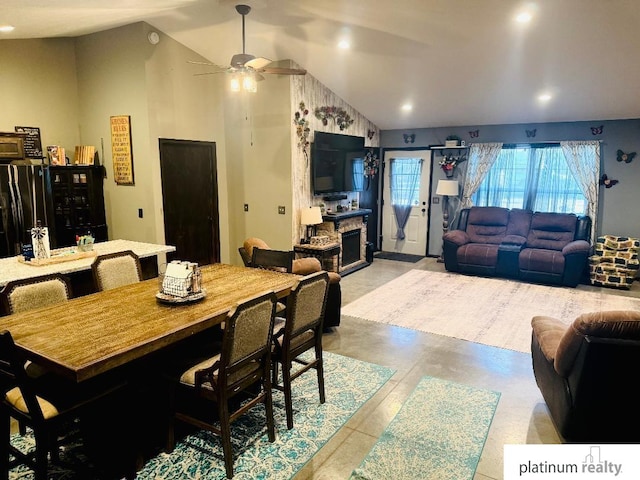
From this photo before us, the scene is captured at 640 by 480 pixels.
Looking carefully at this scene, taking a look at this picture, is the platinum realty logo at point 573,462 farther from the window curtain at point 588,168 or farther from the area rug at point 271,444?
the window curtain at point 588,168

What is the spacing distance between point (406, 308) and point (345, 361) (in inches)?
65.5

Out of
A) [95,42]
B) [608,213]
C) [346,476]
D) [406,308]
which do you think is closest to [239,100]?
[95,42]

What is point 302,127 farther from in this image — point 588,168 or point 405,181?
point 588,168

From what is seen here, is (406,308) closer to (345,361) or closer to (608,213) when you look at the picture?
(345,361)

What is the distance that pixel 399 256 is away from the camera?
8.23 meters

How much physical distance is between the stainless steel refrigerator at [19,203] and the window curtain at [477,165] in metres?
6.44

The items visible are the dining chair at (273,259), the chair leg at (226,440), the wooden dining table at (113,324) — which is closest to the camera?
the wooden dining table at (113,324)

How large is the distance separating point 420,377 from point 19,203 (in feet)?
14.9

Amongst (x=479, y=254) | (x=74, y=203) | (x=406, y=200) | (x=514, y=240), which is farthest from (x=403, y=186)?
(x=74, y=203)

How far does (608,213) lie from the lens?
6500 mm

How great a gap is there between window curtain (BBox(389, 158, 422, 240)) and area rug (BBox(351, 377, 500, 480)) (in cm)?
534

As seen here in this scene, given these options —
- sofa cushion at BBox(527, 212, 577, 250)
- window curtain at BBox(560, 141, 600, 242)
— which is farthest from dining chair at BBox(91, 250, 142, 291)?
window curtain at BBox(560, 141, 600, 242)

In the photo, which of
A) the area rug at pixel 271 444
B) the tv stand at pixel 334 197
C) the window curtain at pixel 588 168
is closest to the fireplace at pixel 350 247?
the tv stand at pixel 334 197

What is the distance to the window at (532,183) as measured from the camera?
6.75 metres
